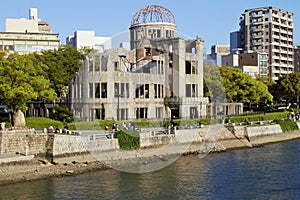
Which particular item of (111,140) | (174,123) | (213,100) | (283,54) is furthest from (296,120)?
(283,54)

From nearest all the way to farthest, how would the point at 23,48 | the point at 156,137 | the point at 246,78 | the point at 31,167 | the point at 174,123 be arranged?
1. the point at 31,167
2. the point at 156,137
3. the point at 174,123
4. the point at 246,78
5. the point at 23,48

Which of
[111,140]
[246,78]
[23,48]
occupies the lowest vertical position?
[111,140]

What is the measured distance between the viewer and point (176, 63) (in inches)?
3031

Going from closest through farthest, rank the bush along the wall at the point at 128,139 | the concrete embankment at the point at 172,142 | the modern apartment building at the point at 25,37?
the concrete embankment at the point at 172,142, the bush along the wall at the point at 128,139, the modern apartment building at the point at 25,37

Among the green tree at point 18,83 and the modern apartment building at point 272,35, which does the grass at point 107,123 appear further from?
the modern apartment building at point 272,35

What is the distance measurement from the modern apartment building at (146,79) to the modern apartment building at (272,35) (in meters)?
68.2

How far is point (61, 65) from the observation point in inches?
3027

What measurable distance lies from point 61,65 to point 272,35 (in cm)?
8724

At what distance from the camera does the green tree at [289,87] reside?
108 m

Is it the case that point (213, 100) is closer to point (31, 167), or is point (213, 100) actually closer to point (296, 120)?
point (296, 120)

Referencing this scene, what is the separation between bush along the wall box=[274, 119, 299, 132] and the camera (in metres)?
77.6

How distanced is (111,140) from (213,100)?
3544 cm

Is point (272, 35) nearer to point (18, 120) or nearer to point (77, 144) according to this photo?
point (77, 144)

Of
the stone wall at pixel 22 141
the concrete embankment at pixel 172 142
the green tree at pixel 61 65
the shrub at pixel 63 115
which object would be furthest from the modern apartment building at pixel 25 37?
the stone wall at pixel 22 141
